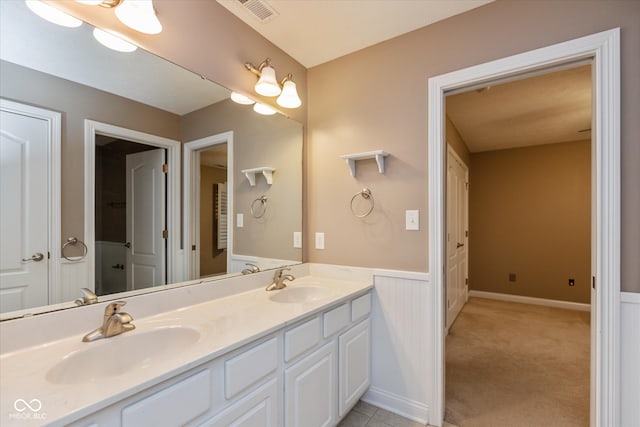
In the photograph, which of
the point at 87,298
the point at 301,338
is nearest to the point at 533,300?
the point at 301,338

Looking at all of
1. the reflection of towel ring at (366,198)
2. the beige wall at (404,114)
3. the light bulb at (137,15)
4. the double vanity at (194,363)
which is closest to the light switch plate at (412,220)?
the beige wall at (404,114)

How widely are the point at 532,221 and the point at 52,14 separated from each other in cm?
541

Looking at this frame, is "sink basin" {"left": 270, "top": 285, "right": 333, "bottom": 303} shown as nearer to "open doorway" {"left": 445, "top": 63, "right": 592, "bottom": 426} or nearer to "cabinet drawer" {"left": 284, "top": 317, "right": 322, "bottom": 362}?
"cabinet drawer" {"left": 284, "top": 317, "right": 322, "bottom": 362}

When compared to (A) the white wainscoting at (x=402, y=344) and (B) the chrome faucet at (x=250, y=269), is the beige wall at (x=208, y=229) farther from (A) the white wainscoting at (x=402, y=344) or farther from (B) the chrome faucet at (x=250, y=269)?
(A) the white wainscoting at (x=402, y=344)

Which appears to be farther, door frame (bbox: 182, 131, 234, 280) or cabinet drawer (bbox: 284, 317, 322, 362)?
door frame (bbox: 182, 131, 234, 280)

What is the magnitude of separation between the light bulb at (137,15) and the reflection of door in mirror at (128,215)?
486 mm

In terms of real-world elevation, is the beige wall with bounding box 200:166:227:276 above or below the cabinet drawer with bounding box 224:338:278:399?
above

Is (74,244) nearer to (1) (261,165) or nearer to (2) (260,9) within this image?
(1) (261,165)

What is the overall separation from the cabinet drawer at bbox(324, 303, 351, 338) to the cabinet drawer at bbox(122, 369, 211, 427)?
2.29 feet

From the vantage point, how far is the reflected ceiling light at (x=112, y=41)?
1.17m

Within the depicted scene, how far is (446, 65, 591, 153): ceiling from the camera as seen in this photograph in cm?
247

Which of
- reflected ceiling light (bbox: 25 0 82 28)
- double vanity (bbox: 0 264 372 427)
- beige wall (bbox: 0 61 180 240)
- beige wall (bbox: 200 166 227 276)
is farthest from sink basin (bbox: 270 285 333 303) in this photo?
reflected ceiling light (bbox: 25 0 82 28)

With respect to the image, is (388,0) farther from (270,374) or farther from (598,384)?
(598,384)

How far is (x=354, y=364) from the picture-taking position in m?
1.76
